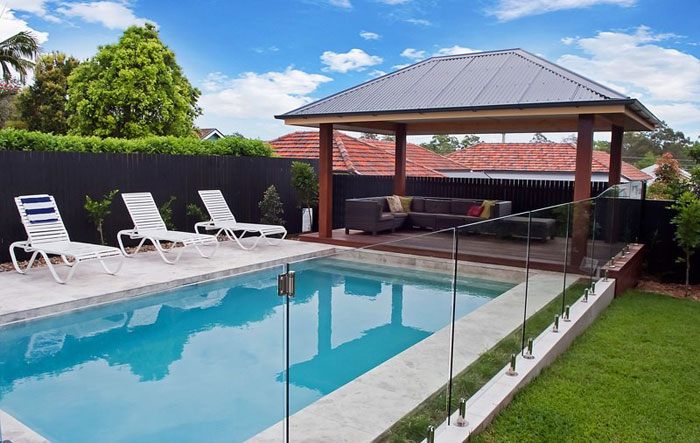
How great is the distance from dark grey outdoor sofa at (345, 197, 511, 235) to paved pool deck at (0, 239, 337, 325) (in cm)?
158

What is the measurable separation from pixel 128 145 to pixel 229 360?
8.35m

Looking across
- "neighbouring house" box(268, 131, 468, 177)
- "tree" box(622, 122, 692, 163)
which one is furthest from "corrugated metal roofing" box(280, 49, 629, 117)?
"tree" box(622, 122, 692, 163)

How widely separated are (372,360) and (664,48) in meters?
34.6

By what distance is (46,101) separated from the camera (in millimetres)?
28688

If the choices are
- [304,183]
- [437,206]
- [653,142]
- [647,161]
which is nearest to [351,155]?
[304,183]

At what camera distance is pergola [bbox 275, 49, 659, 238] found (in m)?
9.08

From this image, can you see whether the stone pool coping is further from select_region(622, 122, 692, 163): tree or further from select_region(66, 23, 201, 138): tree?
select_region(622, 122, 692, 163): tree

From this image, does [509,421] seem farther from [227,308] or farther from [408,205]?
[408,205]

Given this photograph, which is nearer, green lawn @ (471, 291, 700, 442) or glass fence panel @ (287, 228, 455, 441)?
glass fence panel @ (287, 228, 455, 441)

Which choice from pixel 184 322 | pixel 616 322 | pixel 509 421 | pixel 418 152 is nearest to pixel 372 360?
pixel 509 421

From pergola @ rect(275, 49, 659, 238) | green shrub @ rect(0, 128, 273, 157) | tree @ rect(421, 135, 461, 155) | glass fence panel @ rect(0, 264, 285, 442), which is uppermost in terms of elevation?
tree @ rect(421, 135, 461, 155)

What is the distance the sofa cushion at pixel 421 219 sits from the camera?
1231cm

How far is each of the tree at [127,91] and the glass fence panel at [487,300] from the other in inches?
790

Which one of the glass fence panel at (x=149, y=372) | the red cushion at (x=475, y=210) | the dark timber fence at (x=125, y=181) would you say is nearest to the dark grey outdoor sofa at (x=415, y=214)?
the red cushion at (x=475, y=210)
